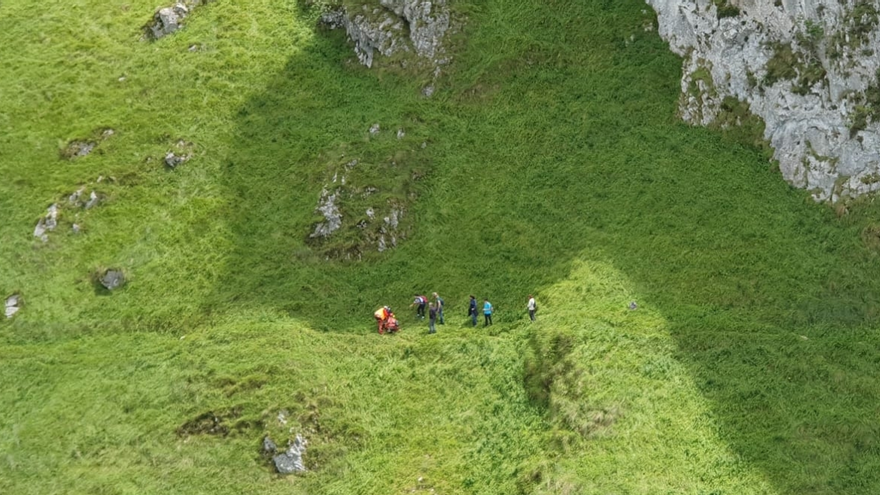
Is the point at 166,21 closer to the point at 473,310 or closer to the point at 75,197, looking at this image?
the point at 75,197

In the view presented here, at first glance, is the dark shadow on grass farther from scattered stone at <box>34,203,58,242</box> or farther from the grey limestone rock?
scattered stone at <box>34,203,58,242</box>

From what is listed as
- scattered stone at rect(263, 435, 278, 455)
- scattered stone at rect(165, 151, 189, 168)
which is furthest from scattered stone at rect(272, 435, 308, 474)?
scattered stone at rect(165, 151, 189, 168)

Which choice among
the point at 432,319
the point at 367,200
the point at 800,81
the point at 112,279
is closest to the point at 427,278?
the point at 432,319

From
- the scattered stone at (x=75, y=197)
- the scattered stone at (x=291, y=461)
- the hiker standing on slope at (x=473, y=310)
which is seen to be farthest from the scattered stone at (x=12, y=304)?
the hiker standing on slope at (x=473, y=310)

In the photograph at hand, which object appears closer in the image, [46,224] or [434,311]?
[434,311]

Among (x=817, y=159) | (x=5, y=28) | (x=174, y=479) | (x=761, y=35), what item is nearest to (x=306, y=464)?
(x=174, y=479)

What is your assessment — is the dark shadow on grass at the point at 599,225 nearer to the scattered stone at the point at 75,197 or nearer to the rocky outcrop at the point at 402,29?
the rocky outcrop at the point at 402,29

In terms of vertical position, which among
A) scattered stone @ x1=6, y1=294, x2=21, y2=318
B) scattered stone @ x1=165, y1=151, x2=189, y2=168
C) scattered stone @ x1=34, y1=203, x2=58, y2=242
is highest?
scattered stone @ x1=165, y1=151, x2=189, y2=168
